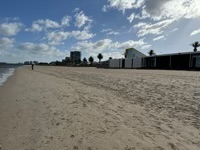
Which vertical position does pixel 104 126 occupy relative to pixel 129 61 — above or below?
below

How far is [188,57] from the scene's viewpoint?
139 feet

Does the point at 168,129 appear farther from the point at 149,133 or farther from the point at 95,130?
the point at 95,130

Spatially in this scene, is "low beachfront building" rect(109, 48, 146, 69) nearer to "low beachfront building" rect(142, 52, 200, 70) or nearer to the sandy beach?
"low beachfront building" rect(142, 52, 200, 70)

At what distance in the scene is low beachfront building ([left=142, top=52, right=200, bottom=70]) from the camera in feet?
134

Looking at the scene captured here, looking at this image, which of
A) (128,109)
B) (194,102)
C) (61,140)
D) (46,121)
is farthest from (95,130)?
(194,102)

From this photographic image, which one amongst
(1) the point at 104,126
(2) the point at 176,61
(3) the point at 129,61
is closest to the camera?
(1) the point at 104,126

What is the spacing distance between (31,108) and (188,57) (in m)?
41.1

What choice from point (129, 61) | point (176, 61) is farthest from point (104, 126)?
point (129, 61)

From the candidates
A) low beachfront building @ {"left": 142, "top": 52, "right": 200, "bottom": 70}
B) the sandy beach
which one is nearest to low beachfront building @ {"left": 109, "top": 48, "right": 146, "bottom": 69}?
low beachfront building @ {"left": 142, "top": 52, "right": 200, "bottom": 70}

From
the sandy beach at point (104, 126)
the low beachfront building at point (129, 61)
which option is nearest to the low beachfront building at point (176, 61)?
the low beachfront building at point (129, 61)

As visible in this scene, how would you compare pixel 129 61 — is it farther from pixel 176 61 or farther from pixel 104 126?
pixel 104 126

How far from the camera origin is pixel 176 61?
4600 centimetres

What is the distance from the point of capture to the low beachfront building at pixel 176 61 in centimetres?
4078

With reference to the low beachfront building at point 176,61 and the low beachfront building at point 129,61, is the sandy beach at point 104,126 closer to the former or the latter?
the low beachfront building at point 176,61
